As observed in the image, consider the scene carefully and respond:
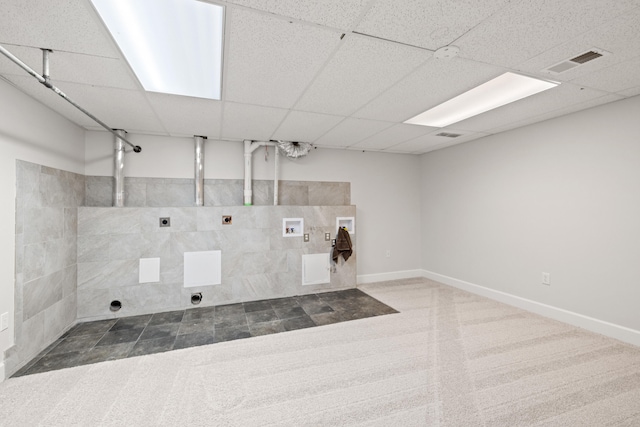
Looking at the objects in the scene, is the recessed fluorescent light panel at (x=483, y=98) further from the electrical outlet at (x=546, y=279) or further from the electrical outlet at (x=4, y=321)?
the electrical outlet at (x=4, y=321)

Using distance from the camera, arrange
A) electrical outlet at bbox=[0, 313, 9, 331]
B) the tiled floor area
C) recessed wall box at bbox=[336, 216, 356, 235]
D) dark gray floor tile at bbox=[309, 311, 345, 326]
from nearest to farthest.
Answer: electrical outlet at bbox=[0, 313, 9, 331]
the tiled floor area
dark gray floor tile at bbox=[309, 311, 345, 326]
recessed wall box at bbox=[336, 216, 356, 235]

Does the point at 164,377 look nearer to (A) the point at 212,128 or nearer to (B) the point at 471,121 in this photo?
(A) the point at 212,128

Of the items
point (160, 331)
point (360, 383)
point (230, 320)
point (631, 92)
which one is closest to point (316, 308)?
point (230, 320)

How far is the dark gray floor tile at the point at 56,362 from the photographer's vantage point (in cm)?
228

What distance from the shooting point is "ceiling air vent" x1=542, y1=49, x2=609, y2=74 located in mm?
1831

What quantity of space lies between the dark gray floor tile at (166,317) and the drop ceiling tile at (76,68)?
257cm

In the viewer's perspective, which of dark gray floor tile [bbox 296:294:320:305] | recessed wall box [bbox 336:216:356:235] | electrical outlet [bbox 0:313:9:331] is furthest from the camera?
recessed wall box [bbox 336:216:356:235]

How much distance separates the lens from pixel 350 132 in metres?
3.75

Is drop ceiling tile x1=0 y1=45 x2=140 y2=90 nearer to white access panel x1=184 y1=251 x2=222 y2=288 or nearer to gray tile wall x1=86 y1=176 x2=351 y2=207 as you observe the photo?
gray tile wall x1=86 y1=176 x2=351 y2=207

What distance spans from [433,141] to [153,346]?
14.8 feet

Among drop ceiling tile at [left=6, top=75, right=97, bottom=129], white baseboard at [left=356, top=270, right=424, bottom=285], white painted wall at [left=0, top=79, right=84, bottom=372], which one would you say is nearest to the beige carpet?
white painted wall at [left=0, top=79, right=84, bottom=372]

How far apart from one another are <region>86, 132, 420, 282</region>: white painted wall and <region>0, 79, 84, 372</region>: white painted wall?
1166 mm

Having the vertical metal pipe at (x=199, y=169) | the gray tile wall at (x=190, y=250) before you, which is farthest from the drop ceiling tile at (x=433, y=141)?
the vertical metal pipe at (x=199, y=169)

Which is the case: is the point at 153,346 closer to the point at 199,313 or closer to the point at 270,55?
the point at 199,313
